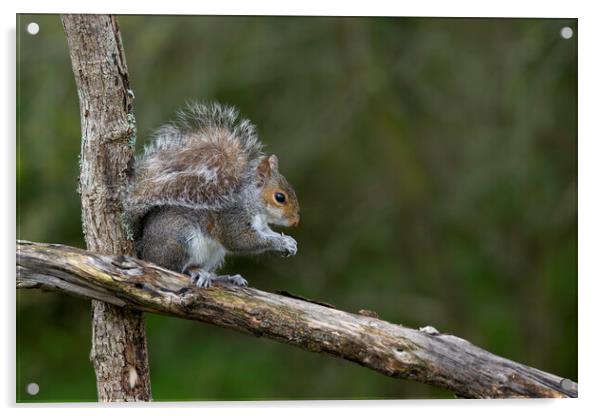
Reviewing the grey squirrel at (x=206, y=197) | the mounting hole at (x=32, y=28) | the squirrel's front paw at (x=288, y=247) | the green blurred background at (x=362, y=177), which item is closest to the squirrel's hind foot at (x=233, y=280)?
the grey squirrel at (x=206, y=197)

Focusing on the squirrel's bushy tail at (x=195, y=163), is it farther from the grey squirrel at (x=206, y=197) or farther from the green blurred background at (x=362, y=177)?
the green blurred background at (x=362, y=177)

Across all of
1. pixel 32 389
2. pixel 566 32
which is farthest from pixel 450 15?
pixel 32 389

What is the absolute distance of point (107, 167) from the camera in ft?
7.56

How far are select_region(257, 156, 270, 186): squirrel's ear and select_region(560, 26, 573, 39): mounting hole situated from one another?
1.25 m

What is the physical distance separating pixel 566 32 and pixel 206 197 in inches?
59.3

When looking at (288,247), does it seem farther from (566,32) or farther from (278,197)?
(566,32)

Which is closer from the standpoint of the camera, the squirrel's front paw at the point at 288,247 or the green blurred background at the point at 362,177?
Answer: the squirrel's front paw at the point at 288,247

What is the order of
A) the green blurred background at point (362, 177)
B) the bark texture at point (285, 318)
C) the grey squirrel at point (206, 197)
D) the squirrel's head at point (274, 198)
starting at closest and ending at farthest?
the bark texture at point (285, 318), the grey squirrel at point (206, 197), the squirrel's head at point (274, 198), the green blurred background at point (362, 177)

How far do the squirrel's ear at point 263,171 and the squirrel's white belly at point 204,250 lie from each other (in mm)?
242

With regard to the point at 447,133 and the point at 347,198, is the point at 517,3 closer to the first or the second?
the point at 447,133

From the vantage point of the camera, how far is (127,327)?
237 cm

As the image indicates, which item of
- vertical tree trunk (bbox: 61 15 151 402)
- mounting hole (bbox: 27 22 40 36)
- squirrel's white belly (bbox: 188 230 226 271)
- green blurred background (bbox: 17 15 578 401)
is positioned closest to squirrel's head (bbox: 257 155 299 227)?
squirrel's white belly (bbox: 188 230 226 271)

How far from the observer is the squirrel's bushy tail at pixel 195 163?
7.66ft

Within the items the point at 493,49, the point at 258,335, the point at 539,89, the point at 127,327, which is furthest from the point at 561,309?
the point at 127,327
